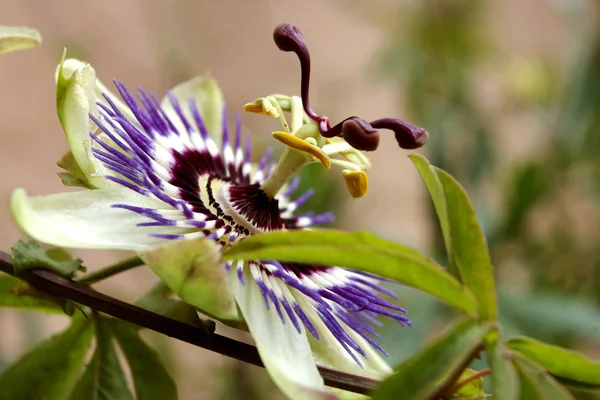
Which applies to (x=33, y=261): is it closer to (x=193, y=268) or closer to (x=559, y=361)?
(x=193, y=268)

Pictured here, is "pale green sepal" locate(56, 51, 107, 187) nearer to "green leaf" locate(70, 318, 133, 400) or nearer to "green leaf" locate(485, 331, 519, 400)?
"green leaf" locate(70, 318, 133, 400)

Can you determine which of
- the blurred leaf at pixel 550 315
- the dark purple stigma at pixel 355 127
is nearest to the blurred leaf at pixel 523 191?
the blurred leaf at pixel 550 315

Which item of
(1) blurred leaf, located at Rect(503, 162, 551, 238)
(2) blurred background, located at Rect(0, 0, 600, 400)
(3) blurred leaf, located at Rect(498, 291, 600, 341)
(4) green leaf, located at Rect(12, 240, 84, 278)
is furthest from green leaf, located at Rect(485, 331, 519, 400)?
(1) blurred leaf, located at Rect(503, 162, 551, 238)

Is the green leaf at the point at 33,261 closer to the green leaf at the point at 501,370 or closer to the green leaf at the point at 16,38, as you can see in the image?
the green leaf at the point at 16,38

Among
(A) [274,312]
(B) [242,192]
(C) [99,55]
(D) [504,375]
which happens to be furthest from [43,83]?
(D) [504,375]

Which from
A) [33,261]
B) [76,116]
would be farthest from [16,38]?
[33,261]
